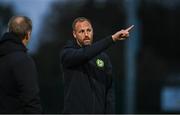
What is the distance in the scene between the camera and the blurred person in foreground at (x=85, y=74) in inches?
272

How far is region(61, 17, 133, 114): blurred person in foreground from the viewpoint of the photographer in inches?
272

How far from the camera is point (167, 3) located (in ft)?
122

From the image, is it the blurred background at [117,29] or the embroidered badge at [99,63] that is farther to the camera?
the blurred background at [117,29]

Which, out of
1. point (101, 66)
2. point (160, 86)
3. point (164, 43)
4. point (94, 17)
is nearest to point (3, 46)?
point (101, 66)

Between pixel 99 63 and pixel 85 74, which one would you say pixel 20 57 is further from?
pixel 99 63

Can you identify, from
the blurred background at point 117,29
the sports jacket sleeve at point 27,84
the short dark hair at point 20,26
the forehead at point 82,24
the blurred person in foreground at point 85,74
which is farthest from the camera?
the blurred background at point 117,29

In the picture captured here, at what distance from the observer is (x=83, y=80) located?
6957 millimetres

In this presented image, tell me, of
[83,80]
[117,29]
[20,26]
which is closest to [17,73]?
[20,26]

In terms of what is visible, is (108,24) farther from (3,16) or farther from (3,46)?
(3,46)

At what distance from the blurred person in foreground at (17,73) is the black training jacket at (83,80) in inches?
A: 24.0

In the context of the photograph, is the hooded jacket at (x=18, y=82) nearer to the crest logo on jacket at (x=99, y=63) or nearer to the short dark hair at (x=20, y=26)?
the short dark hair at (x=20, y=26)

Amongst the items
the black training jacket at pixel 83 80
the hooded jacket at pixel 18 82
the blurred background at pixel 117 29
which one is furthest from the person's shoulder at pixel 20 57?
the blurred background at pixel 117 29

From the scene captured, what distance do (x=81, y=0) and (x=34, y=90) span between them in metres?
33.2

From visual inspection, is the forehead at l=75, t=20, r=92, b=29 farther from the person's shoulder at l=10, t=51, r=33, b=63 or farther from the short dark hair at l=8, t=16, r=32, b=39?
the person's shoulder at l=10, t=51, r=33, b=63
